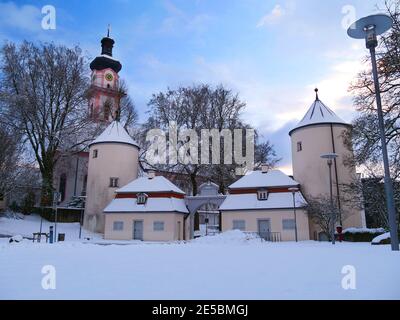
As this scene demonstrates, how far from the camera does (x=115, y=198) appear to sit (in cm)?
3466

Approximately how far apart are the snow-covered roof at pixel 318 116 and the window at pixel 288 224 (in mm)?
9714

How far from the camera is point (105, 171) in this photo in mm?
37281

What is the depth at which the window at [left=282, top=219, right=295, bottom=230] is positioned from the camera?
97.0ft

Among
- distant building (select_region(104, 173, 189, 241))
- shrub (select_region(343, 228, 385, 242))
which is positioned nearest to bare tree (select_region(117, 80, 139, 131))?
distant building (select_region(104, 173, 189, 241))

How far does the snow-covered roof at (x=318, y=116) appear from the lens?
33.0m

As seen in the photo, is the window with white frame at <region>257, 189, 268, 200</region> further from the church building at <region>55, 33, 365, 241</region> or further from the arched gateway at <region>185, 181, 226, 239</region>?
the arched gateway at <region>185, 181, 226, 239</region>

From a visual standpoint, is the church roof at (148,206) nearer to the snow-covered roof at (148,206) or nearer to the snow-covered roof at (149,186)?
the snow-covered roof at (148,206)

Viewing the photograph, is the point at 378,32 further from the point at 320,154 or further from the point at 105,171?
the point at 105,171

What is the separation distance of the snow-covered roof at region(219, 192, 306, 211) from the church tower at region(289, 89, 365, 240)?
90.8 inches

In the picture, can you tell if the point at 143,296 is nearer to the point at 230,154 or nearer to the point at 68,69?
the point at 230,154

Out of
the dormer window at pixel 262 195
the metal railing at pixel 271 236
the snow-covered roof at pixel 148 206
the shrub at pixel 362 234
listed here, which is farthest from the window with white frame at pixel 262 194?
the shrub at pixel 362 234

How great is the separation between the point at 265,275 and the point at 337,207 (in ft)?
78.2

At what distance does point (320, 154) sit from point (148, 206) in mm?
16780
